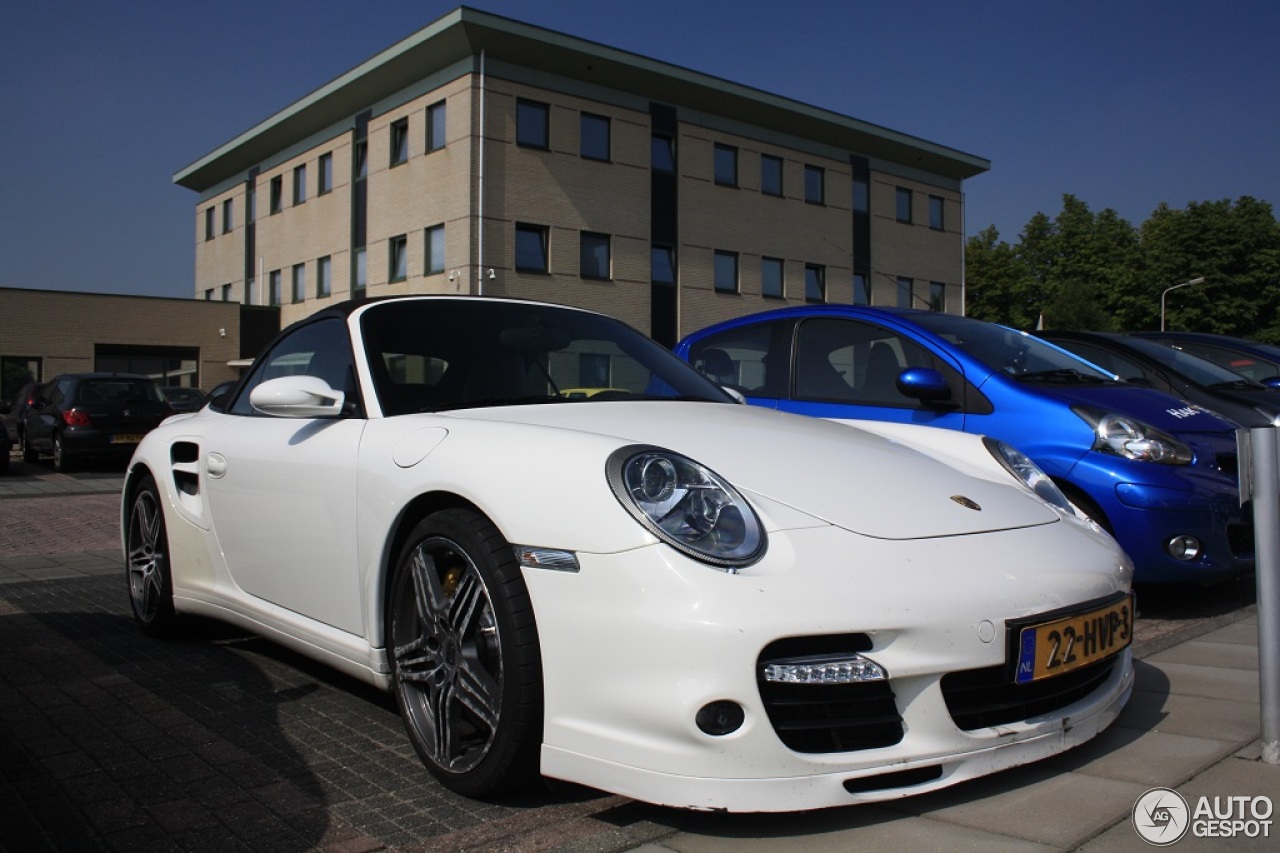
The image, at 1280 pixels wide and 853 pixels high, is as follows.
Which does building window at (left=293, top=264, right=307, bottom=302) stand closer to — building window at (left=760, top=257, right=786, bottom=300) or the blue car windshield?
building window at (left=760, top=257, right=786, bottom=300)

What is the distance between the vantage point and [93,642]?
15.0 ft

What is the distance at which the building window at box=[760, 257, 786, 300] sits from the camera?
31.1 metres

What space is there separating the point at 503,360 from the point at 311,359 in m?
0.89

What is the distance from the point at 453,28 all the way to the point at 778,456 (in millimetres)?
23396

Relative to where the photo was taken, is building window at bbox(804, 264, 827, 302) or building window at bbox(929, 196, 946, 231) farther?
building window at bbox(929, 196, 946, 231)

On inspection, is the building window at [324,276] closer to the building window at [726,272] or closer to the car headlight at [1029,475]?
the building window at [726,272]

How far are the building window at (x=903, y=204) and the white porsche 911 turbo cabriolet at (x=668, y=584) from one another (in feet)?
108

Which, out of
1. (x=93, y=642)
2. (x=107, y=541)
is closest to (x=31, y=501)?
(x=107, y=541)

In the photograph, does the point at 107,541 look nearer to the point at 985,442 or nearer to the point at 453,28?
the point at 985,442

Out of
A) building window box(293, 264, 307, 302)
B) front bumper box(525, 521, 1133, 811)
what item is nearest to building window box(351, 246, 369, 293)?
building window box(293, 264, 307, 302)

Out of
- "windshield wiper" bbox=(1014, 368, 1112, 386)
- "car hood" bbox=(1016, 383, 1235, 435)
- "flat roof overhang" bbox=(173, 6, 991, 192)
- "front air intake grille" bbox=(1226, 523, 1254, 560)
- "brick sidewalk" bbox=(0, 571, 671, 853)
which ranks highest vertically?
"flat roof overhang" bbox=(173, 6, 991, 192)

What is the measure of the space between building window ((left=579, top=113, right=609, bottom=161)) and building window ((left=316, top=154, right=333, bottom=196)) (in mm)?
8429

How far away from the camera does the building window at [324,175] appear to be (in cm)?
3095

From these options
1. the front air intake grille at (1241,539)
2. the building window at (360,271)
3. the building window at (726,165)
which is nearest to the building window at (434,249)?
the building window at (360,271)
